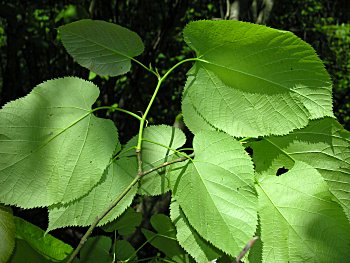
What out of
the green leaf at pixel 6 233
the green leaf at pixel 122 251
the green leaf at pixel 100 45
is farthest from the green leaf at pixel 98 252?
the green leaf at pixel 100 45

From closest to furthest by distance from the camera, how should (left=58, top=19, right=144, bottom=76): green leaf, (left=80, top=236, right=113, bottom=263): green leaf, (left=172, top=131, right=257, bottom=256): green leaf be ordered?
(left=172, top=131, right=257, bottom=256): green leaf < (left=58, top=19, right=144, bottom=76): green leaf < (left=80, top=236, right=113, bottom=263): green leaf

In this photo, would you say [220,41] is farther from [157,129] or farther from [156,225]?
[156,225]

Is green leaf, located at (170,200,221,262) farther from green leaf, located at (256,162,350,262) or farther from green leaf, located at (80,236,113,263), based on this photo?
green leaf, located at (80,236,113,263)

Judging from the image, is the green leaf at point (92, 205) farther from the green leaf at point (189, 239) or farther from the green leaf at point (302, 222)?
the green leaf at point (302, 222)

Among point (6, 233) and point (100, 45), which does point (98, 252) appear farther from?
point (100, 45)

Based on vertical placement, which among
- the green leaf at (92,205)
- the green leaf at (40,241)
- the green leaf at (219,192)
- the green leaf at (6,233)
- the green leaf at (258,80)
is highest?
the green leaf at (258,80)

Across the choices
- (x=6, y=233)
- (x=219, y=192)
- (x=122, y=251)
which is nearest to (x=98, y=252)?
(x=122, y=251)

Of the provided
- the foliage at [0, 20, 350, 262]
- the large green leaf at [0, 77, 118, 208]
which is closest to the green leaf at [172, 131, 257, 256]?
the foliage at [0, 20, 350, 262]
